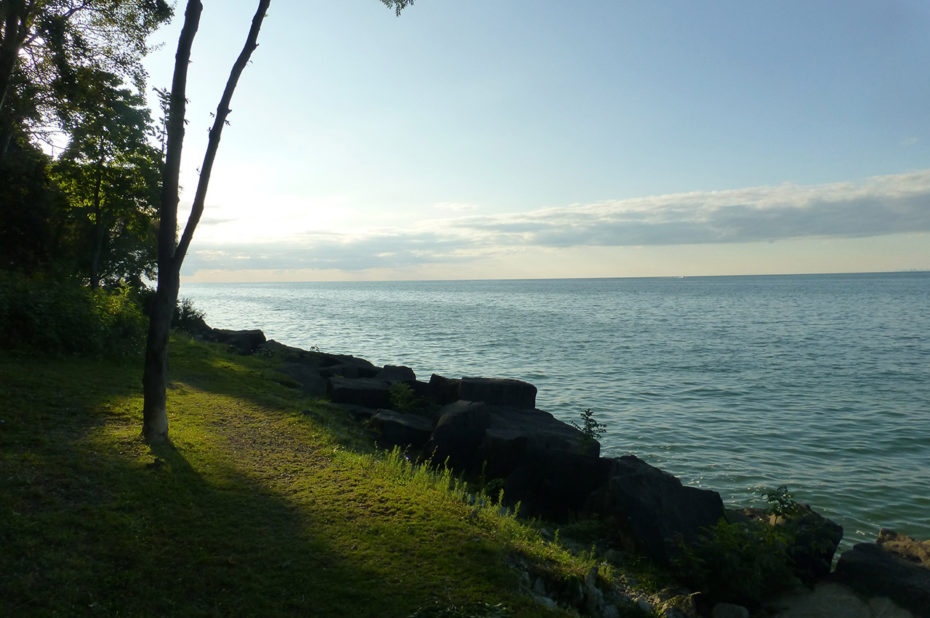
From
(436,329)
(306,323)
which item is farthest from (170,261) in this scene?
(306,323)

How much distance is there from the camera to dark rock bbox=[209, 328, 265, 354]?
27.3 metres

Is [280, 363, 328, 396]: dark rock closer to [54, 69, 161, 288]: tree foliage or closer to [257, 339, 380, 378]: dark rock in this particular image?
[257, 339, 380, 378]: dark rock

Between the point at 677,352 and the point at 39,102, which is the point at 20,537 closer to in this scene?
the point at 39,102

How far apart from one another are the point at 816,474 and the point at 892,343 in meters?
35.5

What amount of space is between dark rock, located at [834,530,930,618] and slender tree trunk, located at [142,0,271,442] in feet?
37.1

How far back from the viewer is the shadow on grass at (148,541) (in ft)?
16.8

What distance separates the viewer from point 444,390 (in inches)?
684

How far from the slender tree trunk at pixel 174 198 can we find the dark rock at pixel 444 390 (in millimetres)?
8813

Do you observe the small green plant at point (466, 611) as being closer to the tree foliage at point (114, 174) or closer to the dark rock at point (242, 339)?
the dark rock at point (242, 339)

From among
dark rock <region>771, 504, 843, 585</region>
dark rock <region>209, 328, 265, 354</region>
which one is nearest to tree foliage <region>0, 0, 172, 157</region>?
dark rock <region>209, 328, 265, 354</region>

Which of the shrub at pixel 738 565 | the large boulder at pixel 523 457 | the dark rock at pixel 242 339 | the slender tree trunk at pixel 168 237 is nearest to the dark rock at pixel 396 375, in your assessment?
the large boulder at pixel 523 457

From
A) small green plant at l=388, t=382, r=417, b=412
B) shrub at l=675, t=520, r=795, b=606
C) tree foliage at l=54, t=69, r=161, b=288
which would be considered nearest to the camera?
shrub at l=675, t=520, r=795, b=606

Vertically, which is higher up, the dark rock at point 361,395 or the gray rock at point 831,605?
the dark rock at point 361,395

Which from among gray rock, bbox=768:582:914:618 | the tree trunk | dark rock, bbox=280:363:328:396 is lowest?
gray rock, bbox=768:582:914:618
